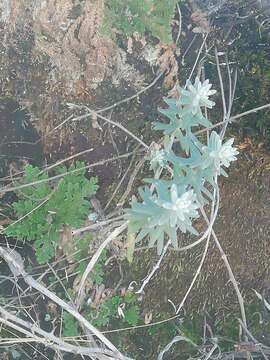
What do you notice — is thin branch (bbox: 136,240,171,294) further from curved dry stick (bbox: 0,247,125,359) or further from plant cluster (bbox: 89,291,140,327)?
curved dry stick (bbox: 0,247,125,359)

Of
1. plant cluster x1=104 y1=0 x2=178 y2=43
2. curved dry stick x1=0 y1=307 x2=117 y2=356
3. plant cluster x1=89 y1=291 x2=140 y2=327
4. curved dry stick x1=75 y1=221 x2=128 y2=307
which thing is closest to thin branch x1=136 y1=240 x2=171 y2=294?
plant cluster x1=89 y1=291 x2=140 y2=327

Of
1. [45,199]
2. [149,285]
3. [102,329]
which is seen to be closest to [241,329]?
[149,285]

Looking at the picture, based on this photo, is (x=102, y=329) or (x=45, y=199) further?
(x=102, y=329)

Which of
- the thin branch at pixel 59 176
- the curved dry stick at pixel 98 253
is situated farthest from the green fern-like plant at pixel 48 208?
the curved dry stick at pixel 98 253

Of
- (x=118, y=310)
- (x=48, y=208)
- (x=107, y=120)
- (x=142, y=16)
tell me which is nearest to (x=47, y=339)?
(x=118, y=310)

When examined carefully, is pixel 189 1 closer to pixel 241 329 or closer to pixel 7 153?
pixel 7 153

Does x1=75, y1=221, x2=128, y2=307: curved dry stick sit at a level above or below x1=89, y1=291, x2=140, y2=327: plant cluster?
above

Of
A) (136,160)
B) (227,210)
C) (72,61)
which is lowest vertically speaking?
(227,210)
